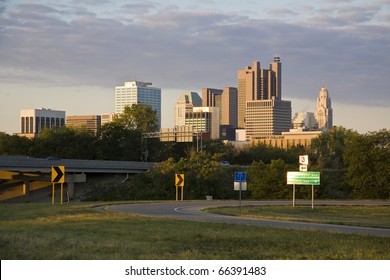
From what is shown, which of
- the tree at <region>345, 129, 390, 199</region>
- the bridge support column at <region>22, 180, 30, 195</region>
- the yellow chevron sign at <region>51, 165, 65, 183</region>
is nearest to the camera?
the yellow chevron sign at <region>51, 165, 65, 183</region>

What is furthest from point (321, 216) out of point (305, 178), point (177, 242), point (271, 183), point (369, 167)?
point (369, 167)

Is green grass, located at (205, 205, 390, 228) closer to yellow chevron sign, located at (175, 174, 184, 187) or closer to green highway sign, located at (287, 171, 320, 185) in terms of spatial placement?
green highway sign, located at (287, 171, 320, 185)

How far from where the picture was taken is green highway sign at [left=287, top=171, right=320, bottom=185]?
54.1 m

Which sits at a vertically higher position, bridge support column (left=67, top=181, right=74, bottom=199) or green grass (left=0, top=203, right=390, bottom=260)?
green grass (left=0, top=203, right=390, bottom=260)

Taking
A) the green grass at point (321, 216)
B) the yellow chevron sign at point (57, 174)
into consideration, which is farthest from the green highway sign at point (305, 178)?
the yellow chevron sign at point (57, 174)

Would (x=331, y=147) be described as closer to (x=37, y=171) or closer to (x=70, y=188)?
(x=70, y=188)

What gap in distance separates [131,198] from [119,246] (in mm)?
67762

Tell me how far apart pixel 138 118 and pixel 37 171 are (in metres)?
72.9

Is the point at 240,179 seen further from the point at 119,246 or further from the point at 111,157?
the point at 111,157

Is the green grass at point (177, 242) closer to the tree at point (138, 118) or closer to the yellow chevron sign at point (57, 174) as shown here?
the yellow chevron sign at point (57, 174)

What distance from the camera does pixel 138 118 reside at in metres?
164

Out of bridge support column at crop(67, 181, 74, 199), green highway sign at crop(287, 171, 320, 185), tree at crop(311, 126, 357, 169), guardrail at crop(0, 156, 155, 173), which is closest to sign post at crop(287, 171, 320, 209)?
green highway sign at crop(287, 171, 320, 185)

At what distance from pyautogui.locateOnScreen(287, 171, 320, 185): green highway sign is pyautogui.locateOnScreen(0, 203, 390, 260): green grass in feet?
76.5

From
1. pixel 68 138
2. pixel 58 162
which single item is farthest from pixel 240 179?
pixel 68 138
